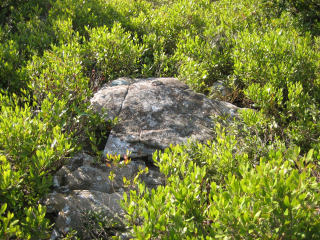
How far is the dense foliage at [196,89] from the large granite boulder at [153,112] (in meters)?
0.28

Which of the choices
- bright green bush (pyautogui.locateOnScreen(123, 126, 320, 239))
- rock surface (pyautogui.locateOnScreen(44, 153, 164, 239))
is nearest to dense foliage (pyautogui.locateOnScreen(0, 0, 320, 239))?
bright green bush (pyautogui.locateOnScreen(123, 126, 320, 239))

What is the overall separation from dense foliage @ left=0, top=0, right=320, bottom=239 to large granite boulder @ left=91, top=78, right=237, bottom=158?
28cm

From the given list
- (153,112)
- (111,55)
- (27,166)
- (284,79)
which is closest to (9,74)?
(111,55)

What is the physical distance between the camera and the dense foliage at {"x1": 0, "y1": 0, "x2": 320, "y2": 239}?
2.41 meters

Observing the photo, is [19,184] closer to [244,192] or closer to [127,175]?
[127,175]

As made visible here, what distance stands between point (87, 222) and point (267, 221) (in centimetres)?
191

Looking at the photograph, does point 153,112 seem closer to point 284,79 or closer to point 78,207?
point 78,207

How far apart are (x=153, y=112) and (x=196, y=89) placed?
1098 mm

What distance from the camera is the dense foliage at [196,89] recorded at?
7.89 feet

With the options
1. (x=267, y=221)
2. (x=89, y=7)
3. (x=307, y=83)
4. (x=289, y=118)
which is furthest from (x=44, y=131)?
(x=89, y=7)

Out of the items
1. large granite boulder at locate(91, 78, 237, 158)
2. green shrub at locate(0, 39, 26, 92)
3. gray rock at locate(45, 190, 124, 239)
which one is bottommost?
gray rock at locate(45, 190, 124, 239)

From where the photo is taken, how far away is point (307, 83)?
5.11 meters

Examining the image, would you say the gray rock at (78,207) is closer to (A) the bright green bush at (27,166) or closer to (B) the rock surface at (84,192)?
(B) the rock surface at (84,192)

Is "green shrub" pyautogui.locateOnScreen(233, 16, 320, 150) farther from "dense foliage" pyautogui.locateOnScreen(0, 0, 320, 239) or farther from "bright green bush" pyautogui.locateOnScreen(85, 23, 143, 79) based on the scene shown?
"bright green bush" pyautogui.locateOnScreen(85, 23, 143, 79)
